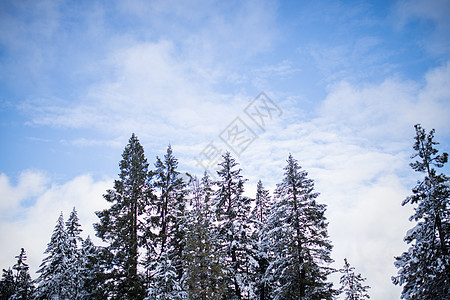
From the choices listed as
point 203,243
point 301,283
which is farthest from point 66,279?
point 301,283

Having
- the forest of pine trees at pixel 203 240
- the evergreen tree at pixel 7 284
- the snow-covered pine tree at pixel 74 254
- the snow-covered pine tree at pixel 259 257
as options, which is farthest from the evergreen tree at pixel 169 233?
the evergreen tree at pixel 7 284

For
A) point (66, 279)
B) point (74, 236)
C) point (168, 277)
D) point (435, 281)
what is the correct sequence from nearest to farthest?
point (435, 281) < point (168, 277) < point (66, 279) < point (74, 236)

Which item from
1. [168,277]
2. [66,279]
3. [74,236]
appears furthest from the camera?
[74,236]

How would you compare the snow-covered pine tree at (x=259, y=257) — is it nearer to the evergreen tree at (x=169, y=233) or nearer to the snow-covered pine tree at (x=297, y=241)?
the snow-covered pine tree at (x=297, y=241)

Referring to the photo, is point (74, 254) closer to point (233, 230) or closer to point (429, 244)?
point (233, 230)

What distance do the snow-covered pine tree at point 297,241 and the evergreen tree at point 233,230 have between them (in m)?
1.81

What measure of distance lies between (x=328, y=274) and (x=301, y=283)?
205 centimetres

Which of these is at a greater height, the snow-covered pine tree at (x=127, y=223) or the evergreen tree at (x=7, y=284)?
the snow-covered pine tree at (x=127, y=223)

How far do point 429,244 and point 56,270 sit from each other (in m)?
31.4

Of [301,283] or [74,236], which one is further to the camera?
[74,236]

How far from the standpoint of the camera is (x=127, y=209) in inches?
841

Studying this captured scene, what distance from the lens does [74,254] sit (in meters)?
30.3

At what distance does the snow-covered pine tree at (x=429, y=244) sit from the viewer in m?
12.2

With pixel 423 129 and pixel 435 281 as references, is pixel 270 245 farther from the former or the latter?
pixel 423 129
